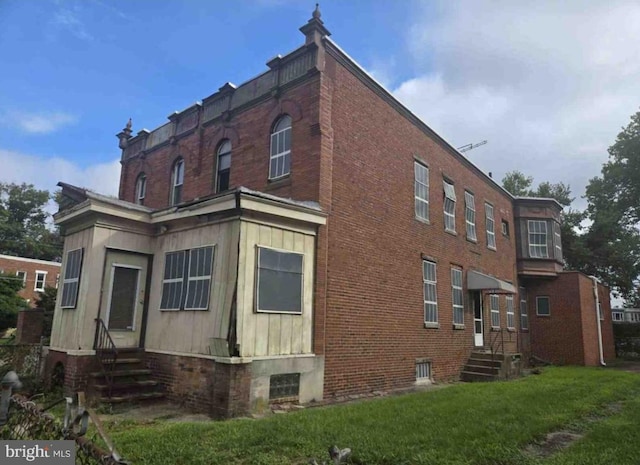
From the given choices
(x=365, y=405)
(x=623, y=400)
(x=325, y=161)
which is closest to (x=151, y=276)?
(x=325, y=161)

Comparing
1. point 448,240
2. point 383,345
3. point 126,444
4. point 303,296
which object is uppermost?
point 448,240

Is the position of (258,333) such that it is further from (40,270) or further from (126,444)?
(40,270)

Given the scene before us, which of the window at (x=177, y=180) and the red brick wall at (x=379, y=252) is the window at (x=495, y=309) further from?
the window at (x=177, y=180)

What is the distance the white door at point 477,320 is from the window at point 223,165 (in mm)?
10074

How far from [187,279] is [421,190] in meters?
8.51

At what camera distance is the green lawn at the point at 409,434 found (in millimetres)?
5828

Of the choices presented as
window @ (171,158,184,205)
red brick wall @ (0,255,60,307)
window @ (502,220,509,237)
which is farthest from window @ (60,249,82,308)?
red brick wall @ (0,255,60,307)

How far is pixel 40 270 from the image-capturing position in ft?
138

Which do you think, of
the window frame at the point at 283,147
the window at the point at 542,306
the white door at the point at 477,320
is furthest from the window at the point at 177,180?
the window at the point at 542,306

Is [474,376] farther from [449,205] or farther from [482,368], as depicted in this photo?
[449,205]

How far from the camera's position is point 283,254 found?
10.1 meters

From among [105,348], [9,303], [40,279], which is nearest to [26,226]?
[40,279]

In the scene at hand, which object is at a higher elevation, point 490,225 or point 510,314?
point 490,225

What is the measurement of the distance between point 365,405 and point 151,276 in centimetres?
590
